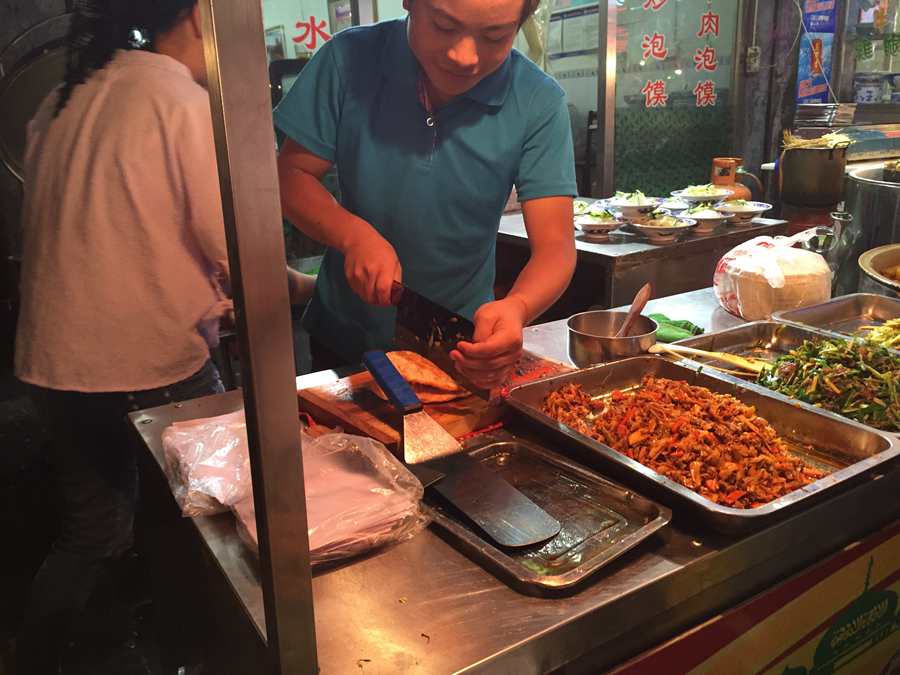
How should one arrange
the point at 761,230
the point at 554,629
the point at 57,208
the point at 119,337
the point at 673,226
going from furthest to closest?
1. the point at 761,230
2. the point at 673,226
3. the point at 119,337
4. the point at 57,208
5. the point at 554,629

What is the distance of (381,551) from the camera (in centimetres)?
118

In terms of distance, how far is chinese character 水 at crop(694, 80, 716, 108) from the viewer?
630 centimetres

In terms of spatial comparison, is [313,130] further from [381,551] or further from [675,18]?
[675,18]

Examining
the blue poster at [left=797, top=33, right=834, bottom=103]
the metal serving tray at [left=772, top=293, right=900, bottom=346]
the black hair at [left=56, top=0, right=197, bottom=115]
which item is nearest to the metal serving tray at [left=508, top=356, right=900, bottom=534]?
the metal serving tray at [left=772, top=293, right=900, bottom=346]

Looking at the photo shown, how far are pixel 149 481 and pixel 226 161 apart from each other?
4.23 feet

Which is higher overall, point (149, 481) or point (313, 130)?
point (313, 130)

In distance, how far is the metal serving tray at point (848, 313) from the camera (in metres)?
2.26

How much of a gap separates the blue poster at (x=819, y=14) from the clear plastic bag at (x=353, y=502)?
679 cm

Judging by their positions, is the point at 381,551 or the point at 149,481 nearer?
the point at 381,551

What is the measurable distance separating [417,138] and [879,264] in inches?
66.2

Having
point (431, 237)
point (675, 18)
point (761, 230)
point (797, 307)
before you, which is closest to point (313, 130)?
point (431, 237)

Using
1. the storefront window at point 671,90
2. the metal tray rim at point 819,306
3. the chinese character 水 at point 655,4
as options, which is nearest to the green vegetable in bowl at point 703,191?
the storefront window at point 671,90

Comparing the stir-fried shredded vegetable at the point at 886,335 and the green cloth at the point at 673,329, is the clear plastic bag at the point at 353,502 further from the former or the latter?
the stir-fried shredded vegetable at the point at 886,335

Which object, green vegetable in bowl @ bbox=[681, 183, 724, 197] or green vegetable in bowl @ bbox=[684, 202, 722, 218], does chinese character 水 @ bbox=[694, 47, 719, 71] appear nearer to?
green vegetable in bowl @ bbox=[681, 183, 724, 197]
